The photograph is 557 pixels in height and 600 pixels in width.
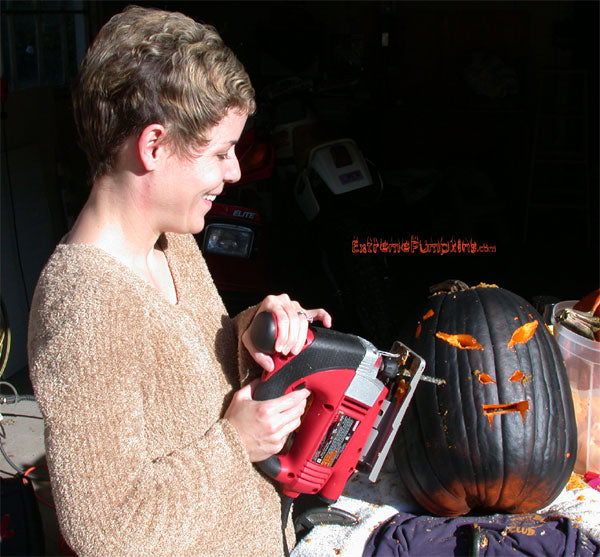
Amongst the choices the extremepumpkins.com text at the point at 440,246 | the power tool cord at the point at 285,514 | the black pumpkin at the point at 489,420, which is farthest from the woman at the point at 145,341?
the extremepumpkins.com text at the point at 440,246

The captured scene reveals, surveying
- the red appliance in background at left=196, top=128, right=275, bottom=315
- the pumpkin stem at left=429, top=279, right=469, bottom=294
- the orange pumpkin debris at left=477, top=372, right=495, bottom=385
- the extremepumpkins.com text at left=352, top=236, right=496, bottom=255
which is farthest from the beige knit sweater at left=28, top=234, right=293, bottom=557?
the extremepumpkins.com text at left=352, top=236, right=496, bottom=255

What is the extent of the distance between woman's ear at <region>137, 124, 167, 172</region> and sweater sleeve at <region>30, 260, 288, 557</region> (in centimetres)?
31

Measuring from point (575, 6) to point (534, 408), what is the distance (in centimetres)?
532

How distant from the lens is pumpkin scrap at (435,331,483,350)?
2.30m

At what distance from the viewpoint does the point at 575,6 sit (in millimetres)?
6188

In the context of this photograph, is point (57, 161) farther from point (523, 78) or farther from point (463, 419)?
point (523, 78)

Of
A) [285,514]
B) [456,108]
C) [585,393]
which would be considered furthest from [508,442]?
[456,108]

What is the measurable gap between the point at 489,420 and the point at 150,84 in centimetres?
158

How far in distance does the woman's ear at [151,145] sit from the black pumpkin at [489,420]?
1.38 m

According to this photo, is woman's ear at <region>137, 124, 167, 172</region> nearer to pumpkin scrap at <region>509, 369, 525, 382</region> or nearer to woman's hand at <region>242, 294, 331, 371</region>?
woman's hand at <region>242, 294, 331, 371</region>

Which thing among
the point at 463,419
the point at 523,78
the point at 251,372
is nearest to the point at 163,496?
the point at 251,372

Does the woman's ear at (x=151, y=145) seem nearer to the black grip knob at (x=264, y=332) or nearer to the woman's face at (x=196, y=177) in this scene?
the woman's face at (x=196, y=177)

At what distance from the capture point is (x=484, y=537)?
213 cm

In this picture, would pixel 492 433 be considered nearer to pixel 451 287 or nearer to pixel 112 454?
pixel 451 287
